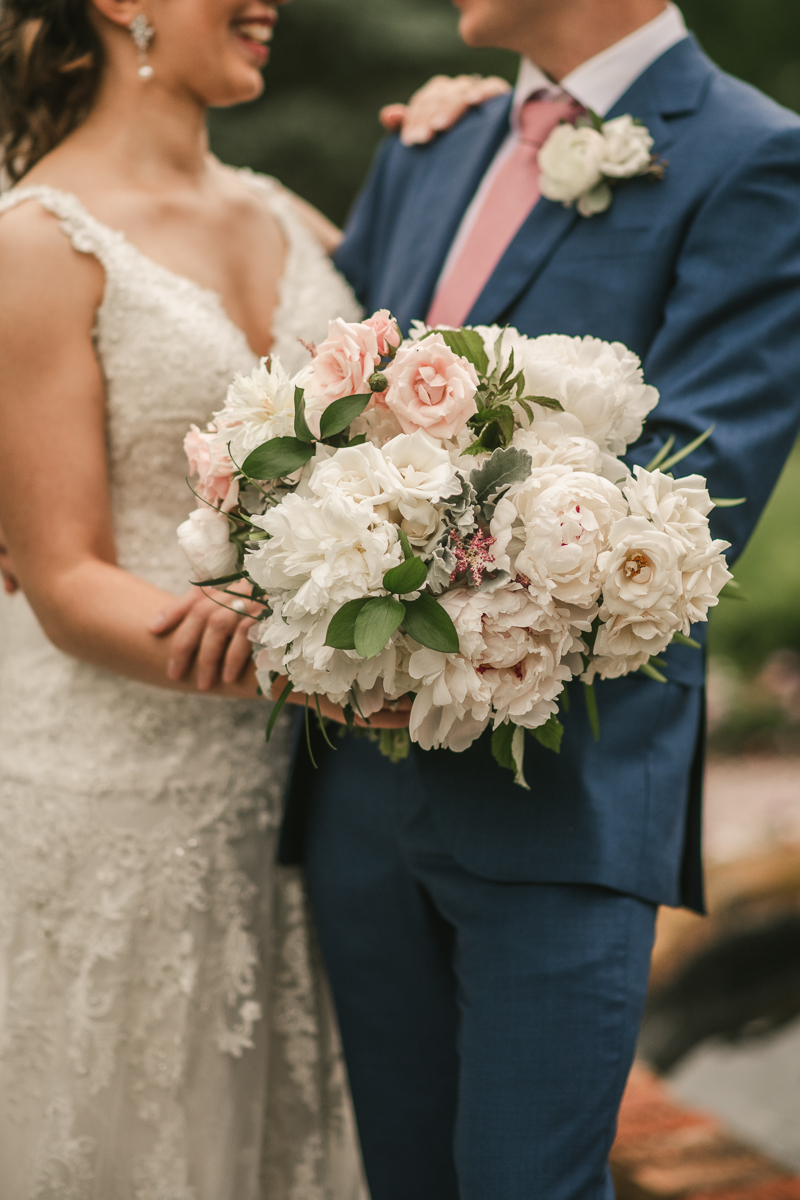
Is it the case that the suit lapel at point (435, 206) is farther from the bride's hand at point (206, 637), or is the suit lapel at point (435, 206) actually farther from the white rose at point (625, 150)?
the bride's hand at point (206, 637)

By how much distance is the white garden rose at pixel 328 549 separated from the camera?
1288 millimetres

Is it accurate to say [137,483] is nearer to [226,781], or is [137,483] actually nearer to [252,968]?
[226,781]

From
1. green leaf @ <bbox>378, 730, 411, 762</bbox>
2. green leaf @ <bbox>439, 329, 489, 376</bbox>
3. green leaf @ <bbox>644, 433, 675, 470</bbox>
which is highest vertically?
green leaf @ <bbox>439, 329, 489, 376</bbox>

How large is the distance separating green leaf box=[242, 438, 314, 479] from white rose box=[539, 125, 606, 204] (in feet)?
3.13

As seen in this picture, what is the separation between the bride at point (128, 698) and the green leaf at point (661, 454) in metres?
0.76

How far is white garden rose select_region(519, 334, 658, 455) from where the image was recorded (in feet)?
4.75

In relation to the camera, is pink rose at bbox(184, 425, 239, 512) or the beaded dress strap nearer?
pink rose at bbox(184, 425, 239, 512)

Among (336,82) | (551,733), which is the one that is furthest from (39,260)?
(336,82)

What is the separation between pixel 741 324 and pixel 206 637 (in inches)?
42.8

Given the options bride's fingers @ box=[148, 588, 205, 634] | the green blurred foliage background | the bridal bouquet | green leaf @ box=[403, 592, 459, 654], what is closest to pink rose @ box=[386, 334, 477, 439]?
the bridal bouquet

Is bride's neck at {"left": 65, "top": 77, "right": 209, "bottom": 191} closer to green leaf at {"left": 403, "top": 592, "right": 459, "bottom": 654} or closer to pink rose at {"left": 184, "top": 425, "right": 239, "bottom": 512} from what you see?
pink rose at {"left": 184, "top": 425, "right": 239, "bottom": 512}

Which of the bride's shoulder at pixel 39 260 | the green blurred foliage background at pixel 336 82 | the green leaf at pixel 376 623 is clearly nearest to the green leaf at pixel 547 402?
the green leaf at pixel 376 623

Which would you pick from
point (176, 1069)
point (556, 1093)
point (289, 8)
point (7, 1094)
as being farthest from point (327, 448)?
point (289, 8)

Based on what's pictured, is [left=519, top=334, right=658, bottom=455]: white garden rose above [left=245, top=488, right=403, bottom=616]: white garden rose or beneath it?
above
